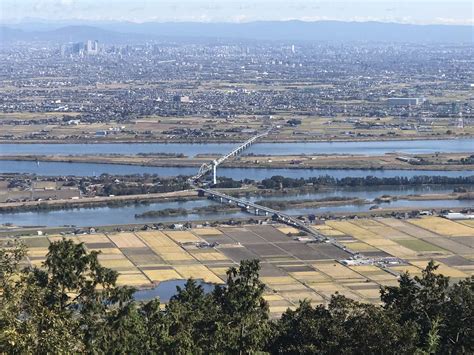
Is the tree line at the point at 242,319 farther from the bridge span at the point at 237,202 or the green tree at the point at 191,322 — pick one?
the bridge span at the point at 237,202

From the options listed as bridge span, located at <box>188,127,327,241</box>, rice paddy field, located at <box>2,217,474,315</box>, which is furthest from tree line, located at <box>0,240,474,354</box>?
bridge span, located at <box>188,127,327,241</box>

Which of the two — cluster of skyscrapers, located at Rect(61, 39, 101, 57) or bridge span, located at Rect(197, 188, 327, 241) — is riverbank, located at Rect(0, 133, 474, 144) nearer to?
bridge span, located at Rect(197, 188, 327, 241)

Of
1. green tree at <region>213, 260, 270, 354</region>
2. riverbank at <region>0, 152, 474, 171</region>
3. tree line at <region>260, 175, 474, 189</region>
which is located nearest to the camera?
green tree at <region>213, 260, 270, 354</region>

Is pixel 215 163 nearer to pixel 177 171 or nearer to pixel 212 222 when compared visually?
pixel 177 171

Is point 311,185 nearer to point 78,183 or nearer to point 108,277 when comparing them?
point 78,183

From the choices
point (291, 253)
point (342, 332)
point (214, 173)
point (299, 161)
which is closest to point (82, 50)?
point (299, 161)

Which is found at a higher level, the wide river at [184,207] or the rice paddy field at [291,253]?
the rice paddy field at [291,253]

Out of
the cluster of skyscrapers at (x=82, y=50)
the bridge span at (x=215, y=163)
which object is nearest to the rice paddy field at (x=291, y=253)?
the bridge span at (x=215, y=163)
